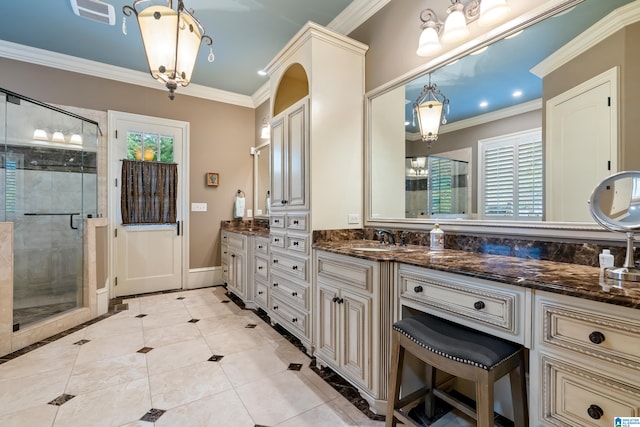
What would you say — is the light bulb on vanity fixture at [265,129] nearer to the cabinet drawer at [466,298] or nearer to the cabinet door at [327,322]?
the cabinet door at [327,322]

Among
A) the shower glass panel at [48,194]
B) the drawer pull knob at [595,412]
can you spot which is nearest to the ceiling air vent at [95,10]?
the shower glass panel at [48,194]

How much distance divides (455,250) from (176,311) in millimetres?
3035

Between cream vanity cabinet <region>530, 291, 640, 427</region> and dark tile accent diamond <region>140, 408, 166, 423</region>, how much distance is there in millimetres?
1810

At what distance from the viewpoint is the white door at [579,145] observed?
4.17 ft

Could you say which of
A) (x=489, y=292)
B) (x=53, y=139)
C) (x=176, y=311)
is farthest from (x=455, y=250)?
(x=53, y=139)

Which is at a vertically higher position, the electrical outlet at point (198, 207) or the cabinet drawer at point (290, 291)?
the electrical outlet at point (198, 207)

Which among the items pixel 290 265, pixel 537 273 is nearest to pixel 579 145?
pixel 537 273

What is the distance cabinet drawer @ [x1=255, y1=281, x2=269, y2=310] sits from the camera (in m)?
3.01

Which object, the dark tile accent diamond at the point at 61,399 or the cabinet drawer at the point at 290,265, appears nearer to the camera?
the dark tile accent diamond at the point at 61,399

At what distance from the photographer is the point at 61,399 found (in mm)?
1763

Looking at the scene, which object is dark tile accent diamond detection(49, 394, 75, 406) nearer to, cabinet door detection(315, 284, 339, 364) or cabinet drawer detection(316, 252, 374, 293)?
cabinet door detection(315, 284, 339, 364)

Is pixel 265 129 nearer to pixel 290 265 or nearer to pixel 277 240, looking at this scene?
pixel 277 240

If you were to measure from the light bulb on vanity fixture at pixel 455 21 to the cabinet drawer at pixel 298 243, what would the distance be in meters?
1.58

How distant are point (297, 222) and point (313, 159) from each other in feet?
1.79
